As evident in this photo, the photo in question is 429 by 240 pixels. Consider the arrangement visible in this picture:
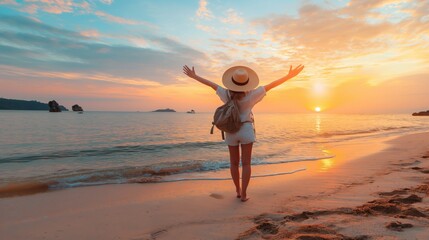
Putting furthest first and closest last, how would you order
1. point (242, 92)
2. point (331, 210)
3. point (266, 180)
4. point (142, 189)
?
point (266, 180) < point (142, 189) < point (242, 92) < point (331, 210)

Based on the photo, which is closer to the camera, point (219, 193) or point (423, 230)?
point (423, 230)

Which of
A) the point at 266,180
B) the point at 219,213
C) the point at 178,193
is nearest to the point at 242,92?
the point at 219,213

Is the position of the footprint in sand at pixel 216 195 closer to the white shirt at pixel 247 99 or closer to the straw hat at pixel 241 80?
the white shirt at pixel 247 99

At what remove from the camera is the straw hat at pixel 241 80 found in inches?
171

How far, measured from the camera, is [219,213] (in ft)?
13.6

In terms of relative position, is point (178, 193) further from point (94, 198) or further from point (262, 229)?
point (262, 229)

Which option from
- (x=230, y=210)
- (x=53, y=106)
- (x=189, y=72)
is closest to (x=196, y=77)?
(x=189, y=72)

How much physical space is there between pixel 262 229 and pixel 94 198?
3605 millimetres

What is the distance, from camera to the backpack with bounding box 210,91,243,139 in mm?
4359

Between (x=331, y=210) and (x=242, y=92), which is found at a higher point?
(x=242, y=92)

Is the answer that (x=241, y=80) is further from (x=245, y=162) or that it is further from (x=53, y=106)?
(x=53, y=106)

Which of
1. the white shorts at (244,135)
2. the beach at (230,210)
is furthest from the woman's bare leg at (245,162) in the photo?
the beach at (230,210)

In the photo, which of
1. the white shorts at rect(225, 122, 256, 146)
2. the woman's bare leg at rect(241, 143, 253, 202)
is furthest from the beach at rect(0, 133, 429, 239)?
the white shorts at rect(225, 122, 256, 146)

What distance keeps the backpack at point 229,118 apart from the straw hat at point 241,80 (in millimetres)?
212
